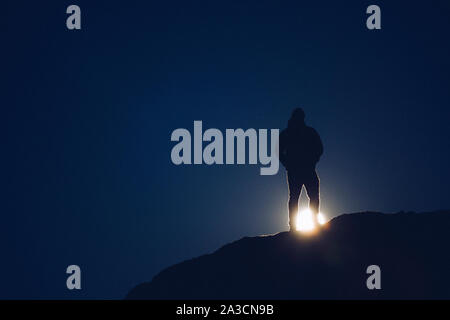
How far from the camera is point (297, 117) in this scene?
45.6ft

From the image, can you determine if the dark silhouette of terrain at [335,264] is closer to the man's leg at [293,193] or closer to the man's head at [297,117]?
the man's leg at [293,193]

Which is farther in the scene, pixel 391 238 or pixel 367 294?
pixel 391 238

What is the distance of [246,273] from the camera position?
50.4ft

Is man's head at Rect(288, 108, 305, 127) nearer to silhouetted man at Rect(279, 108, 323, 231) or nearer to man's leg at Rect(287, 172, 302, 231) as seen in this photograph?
silhouetted man at Rect(279, 108, 323, 231)

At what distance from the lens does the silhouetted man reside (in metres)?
14.0

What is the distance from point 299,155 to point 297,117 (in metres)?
0.99

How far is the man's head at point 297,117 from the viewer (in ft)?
45.3

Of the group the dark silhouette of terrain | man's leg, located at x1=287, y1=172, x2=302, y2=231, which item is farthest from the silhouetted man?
the dark silhouette of terrain

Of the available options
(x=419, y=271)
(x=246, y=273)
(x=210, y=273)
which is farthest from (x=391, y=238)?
(x=210, y=273)

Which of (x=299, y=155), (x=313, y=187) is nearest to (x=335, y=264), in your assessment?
(x=313, y=187)

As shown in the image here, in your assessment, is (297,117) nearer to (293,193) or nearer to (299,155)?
(299,155)

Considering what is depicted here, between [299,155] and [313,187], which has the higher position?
[299,155]
